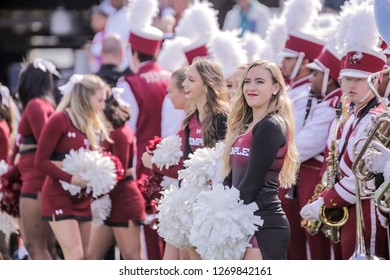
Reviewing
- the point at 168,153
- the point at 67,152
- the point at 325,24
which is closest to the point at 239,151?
the point at 168,153

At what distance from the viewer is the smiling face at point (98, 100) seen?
7.61m

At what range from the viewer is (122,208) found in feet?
25.9

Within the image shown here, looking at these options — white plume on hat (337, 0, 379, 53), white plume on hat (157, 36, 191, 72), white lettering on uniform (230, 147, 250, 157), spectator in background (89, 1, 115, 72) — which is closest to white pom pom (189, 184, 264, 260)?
white lettering on uniform (230, 147, 250, 157)

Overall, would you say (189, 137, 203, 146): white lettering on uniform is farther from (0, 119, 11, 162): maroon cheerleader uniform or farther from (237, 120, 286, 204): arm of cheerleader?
(0, 119, 11, 162): maroon cheerleader uniform

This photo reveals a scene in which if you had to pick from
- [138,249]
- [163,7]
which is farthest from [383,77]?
[163,7]

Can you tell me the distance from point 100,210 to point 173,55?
7.16ft

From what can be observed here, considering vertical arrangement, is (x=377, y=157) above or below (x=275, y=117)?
below

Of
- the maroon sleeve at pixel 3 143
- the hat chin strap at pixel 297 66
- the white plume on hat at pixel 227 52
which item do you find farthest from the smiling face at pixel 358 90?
the maroon sleeve at pixel 3 143

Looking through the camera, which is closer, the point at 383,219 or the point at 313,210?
the point at 383,219

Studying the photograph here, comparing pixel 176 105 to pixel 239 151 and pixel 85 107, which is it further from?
pixel 239 151

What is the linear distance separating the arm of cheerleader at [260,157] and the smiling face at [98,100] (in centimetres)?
249

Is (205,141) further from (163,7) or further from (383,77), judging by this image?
(163,7)
